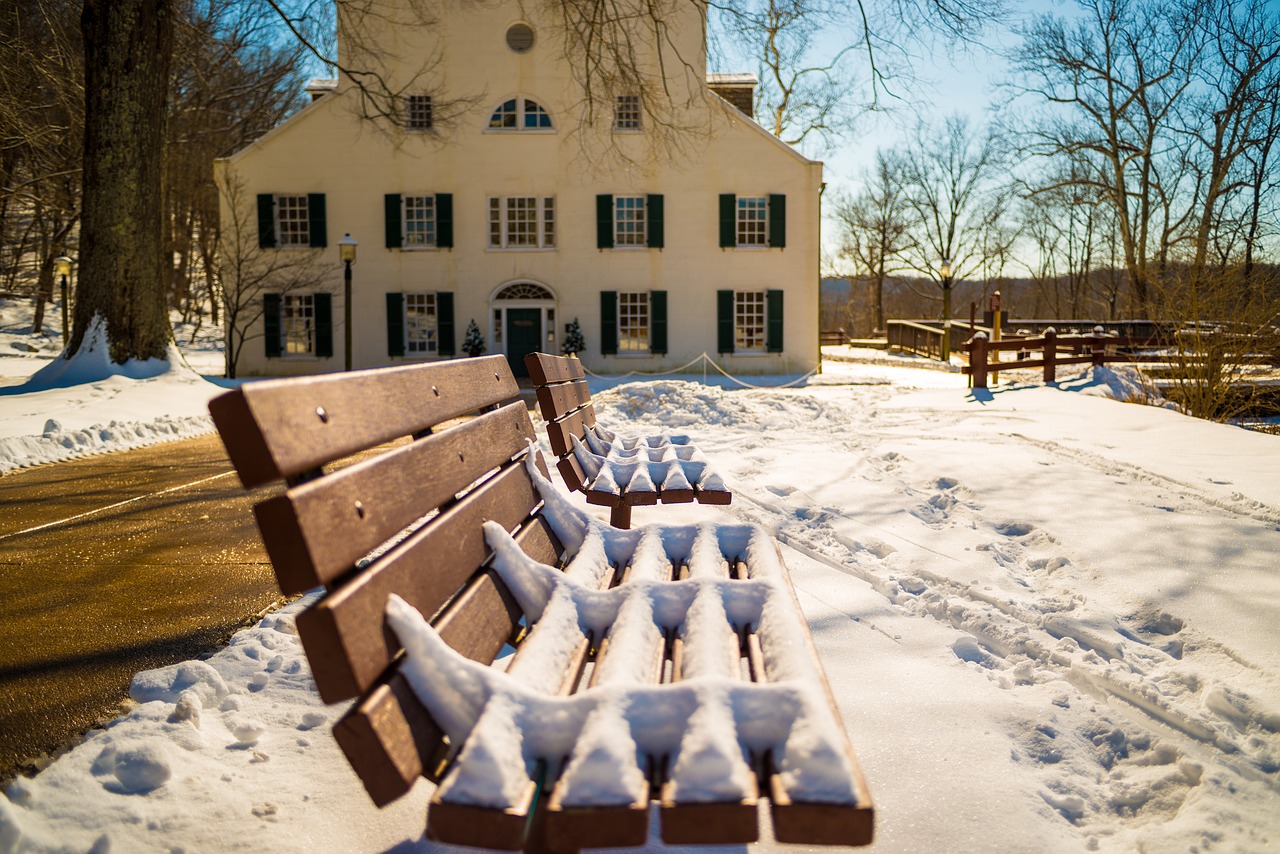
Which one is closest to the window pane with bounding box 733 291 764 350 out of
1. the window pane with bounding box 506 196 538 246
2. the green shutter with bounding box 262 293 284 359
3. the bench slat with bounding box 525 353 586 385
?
Answer: the window pane with bounding box 506 196 538 246

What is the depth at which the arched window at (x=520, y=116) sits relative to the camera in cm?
2145

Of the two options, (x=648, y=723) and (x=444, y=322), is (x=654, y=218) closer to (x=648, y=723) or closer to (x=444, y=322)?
(x=444, y=322)

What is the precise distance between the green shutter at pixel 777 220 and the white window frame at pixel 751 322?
1.36 m

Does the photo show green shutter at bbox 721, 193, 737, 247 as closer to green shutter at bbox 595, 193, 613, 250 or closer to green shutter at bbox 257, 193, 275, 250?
green shutter at bbox 595, 193, 613, 250

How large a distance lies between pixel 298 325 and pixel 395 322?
2612 millimetres

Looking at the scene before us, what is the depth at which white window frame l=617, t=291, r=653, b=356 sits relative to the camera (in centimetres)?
2191

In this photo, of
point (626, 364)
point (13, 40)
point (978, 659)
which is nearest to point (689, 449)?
point (978, 659)

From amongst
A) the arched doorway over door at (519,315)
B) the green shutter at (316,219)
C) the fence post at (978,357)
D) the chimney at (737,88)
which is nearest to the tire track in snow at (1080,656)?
the fence post at (978,357)

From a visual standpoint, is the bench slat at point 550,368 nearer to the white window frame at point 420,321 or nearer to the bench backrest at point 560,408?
the bench backrest at point 560,408

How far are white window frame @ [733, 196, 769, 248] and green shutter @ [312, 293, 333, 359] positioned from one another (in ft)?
34.5

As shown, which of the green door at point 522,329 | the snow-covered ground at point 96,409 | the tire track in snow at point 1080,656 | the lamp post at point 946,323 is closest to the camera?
the tire track in snow at point 1080,656

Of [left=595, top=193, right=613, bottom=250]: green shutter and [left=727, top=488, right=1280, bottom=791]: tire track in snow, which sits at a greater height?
[left=595, top=193, right=613, bottom=250]: green shutter

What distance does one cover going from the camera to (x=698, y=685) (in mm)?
1254

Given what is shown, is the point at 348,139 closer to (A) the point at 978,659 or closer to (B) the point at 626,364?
(B) the point at 626,364
